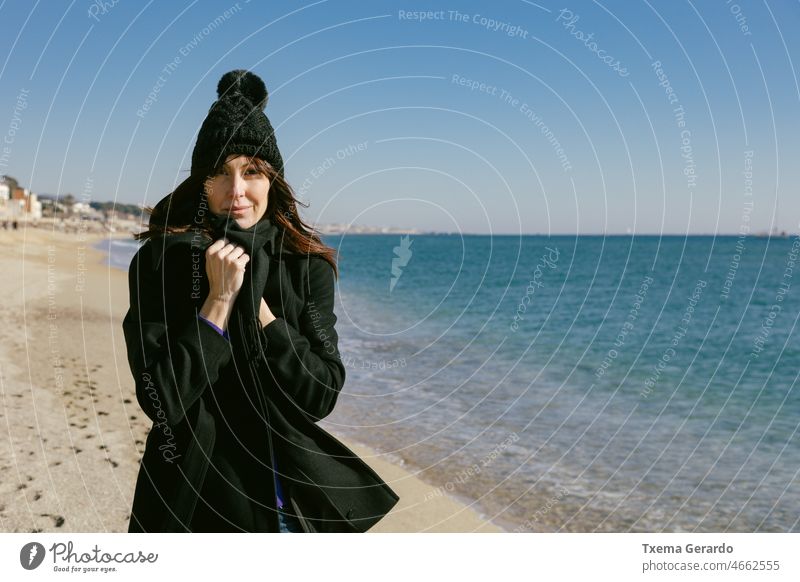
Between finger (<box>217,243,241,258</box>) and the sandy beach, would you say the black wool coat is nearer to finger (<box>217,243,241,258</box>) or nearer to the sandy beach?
finger (<box>217,243,241,258</box>)

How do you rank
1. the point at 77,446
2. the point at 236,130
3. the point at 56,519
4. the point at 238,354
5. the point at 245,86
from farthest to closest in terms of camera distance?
the point at 77,446 < the point at 56,519 < the point at 245,86 < the point at 236,130 < the point at 238,354

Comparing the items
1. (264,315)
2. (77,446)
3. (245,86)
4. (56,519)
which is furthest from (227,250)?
(77,446)

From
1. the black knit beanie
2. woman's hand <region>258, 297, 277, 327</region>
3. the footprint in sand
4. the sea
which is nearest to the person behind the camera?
woman's hand <region>258, 297, 277, 327</region>

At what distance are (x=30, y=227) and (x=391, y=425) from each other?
70.9m

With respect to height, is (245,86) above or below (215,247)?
above

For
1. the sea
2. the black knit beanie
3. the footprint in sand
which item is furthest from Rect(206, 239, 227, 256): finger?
the footprint in sand

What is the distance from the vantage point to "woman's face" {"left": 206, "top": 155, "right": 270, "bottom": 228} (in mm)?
2492

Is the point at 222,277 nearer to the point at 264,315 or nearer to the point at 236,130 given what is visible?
the point at 264,315

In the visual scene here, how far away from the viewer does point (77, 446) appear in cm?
811

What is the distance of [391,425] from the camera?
10.4 meters

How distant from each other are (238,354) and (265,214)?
20.8 inches

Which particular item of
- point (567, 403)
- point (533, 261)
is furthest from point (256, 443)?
point (533, 261)

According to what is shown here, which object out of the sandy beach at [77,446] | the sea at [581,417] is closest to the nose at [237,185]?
the sea at [581,417]
